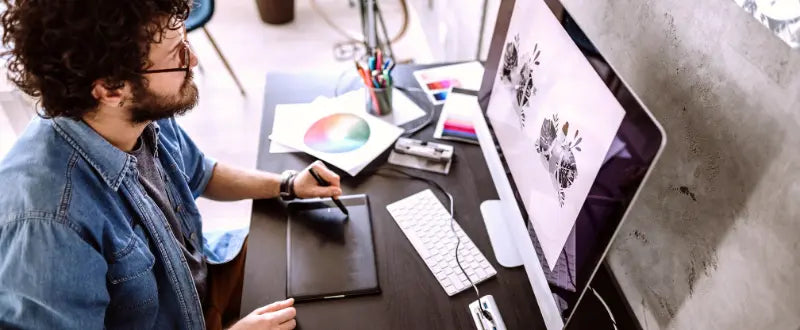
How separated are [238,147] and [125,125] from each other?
57.8 inches

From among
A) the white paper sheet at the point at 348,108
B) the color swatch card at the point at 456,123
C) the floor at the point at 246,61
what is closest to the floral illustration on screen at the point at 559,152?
the color swatch card at the point at 456,123

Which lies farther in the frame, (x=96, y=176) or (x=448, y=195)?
(x=448, y=195)

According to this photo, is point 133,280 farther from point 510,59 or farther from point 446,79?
point 446,79

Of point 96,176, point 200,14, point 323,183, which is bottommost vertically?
point 200,14

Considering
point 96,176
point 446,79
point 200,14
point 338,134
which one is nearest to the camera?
point 96,176

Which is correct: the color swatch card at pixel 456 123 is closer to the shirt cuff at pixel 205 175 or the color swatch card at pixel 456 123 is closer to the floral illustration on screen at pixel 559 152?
the floral illustration on screen at pixel 559 152

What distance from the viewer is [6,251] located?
723mm

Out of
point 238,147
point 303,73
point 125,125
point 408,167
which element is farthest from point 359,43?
point 125,125

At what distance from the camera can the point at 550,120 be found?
2.57 feet

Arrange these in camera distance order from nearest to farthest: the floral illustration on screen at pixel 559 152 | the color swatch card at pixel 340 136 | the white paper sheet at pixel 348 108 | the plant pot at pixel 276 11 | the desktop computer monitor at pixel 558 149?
the desktop computer monitor at pixel 558 149 < the floral illustration on screen at pixel 559 152 < the color swatch card at pixel 340 136 < the white paper sheet at pixel 348 108 < the plant pot at pixel 276 11

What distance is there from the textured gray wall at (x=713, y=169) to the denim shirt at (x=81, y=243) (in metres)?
0.89

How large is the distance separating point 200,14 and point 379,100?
1.47 metres

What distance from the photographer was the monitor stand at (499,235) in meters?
0.99

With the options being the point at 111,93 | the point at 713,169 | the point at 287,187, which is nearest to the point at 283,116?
the point at 287,187
